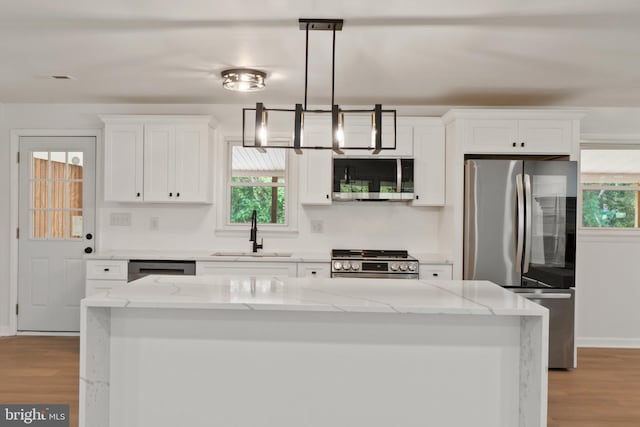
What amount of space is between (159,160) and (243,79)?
1339 millimetres

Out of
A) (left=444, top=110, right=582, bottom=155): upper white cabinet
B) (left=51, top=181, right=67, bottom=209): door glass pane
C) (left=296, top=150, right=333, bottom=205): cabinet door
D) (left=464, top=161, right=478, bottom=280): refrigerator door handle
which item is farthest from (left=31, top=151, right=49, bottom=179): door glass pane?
(left=464, top=161, right=478, bottom=280): refrigerator door handle

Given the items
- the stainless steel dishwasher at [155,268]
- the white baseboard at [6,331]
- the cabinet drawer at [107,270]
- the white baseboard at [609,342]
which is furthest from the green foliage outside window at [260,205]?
the white baseboard at [609,342]

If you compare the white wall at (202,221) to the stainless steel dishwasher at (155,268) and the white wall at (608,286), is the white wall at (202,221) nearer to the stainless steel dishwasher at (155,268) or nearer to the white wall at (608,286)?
the stainless steel dishwasher at (155,268)

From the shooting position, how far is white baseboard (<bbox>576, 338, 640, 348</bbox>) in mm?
5105

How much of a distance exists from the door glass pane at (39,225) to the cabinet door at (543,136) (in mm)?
4497

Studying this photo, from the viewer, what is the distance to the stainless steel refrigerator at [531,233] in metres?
4.29

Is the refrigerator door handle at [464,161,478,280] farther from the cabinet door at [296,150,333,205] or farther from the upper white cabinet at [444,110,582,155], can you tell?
the cabinet door at [296,150,333,205]

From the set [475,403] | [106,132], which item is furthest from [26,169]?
[475,403]

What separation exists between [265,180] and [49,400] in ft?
8.67

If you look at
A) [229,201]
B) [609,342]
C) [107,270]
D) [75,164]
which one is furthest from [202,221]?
[609,342]

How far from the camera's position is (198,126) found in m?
4.81

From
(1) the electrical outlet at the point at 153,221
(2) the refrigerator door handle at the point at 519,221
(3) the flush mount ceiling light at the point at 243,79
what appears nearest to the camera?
(3) the flush mount ceiling light at the point at 243,79

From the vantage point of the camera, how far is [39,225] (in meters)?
5.24

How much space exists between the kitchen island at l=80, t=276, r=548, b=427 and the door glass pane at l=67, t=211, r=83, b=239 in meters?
2.96
